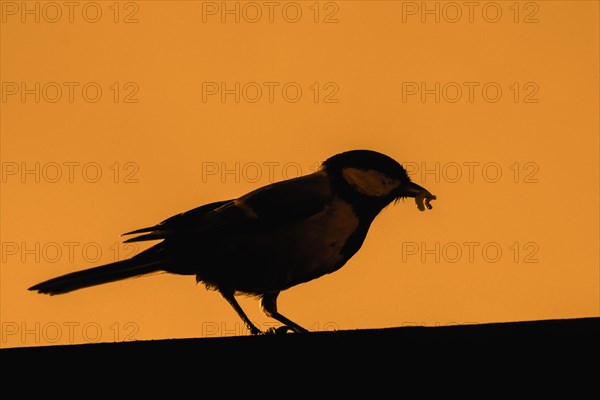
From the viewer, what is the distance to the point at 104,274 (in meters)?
1.98

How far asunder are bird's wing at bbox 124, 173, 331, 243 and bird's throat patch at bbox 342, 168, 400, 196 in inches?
3.2

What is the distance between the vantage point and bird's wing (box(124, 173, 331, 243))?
209cm

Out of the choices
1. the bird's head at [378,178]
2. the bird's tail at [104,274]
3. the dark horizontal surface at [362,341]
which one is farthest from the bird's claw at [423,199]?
the dark horizontal surface at [362,341]

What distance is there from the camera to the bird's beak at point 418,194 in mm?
2219

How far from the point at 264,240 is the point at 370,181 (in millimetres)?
344

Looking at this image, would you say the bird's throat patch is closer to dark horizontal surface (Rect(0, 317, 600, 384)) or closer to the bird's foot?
the bird's foot

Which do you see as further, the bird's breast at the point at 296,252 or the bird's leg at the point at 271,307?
the bird's leg at the point at 271,307

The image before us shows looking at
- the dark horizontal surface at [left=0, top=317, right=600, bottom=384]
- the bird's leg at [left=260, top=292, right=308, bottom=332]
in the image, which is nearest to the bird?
the bird's leg at [left=260, top=292, right=308, bottom=332]

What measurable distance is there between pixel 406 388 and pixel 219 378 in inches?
10.9

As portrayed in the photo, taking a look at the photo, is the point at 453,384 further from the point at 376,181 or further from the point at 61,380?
the point at 376,181

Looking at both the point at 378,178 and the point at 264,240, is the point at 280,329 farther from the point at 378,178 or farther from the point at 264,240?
the point at 378,178

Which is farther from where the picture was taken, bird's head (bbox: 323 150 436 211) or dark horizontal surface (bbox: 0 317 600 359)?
bird's head (bbox: 323 150 436 211)

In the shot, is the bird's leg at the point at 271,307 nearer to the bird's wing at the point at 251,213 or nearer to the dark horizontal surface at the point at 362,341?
the bird's wing at the point at 251,213

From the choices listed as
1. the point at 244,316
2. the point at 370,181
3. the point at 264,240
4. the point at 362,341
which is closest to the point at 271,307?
the point at 244,316
